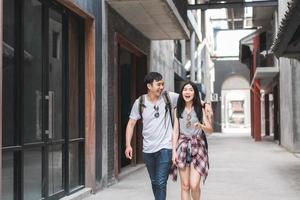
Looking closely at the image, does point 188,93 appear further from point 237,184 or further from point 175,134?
point 237,184

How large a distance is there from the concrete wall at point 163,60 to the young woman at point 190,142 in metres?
9.29

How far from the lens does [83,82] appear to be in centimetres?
959

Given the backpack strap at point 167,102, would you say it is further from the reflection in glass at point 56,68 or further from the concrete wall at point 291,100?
the concrete wall at point 291,100

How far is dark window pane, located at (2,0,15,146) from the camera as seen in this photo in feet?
21.4

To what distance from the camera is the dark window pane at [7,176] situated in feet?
21.2

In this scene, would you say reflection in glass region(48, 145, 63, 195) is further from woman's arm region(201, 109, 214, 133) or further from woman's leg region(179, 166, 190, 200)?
woman's arm region(201, 109, 214, 133)

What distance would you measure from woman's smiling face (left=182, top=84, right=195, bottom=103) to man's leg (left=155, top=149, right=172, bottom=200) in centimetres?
65

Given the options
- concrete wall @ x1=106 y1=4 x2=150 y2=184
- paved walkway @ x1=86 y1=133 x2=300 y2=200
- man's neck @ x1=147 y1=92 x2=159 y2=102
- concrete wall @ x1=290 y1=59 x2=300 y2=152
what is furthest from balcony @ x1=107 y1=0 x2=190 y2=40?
concrete wall @ x1=290 y1=59 x2=300 y2=152

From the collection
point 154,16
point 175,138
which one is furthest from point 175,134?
point 154,16

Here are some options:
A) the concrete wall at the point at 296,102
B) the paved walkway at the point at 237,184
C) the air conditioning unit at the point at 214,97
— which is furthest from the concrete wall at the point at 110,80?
the air conditioning unit at the point at 214,97

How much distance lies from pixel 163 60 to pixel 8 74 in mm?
12598

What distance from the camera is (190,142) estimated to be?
6.60 metres

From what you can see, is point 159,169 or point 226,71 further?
point 226,71

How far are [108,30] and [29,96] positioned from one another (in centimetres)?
395
